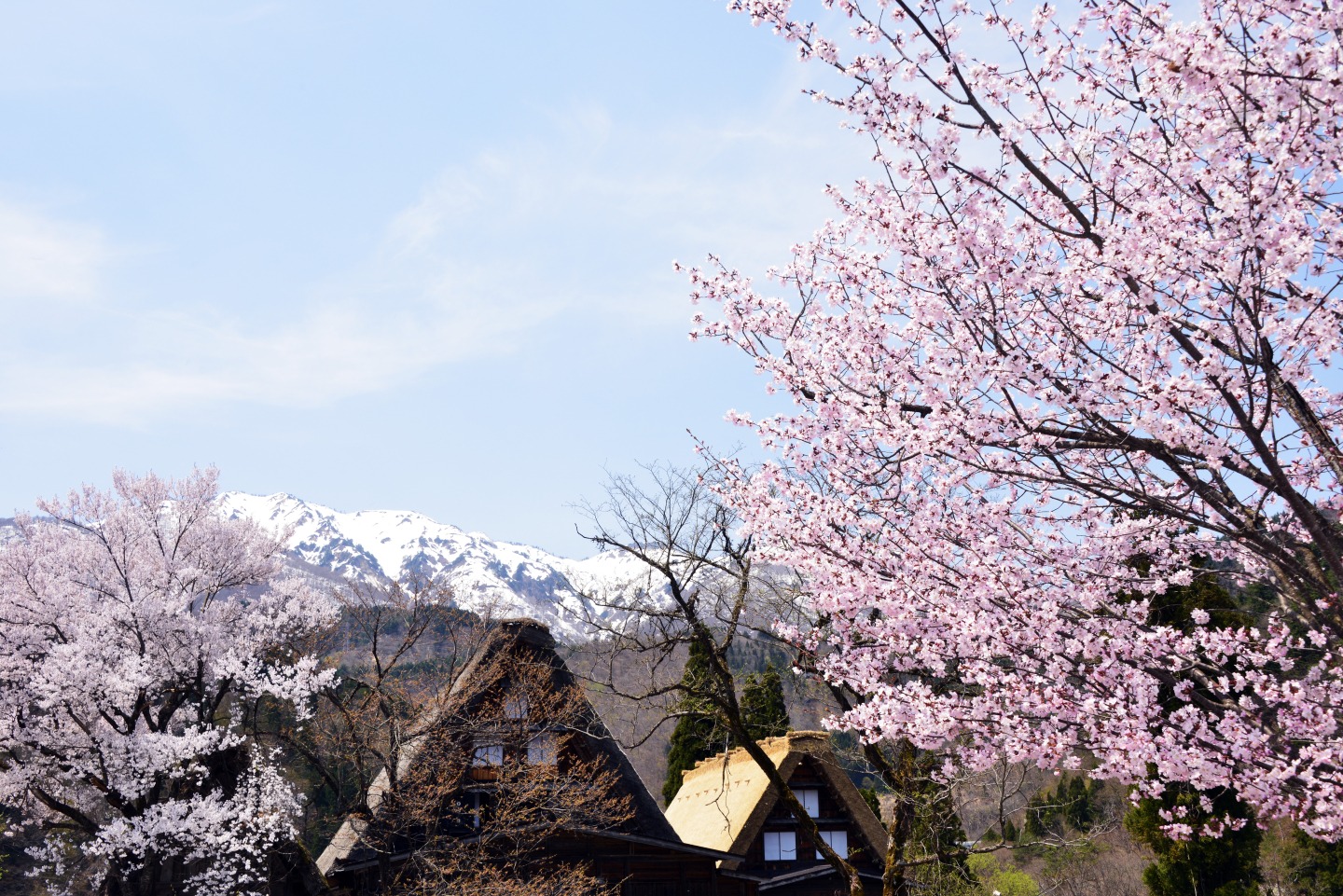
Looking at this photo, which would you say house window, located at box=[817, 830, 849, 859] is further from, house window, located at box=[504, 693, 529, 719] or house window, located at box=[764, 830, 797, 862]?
house window, located at box=[504, 693, 529, 719]

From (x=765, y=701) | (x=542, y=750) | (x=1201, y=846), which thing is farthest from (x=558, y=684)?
(x=1201, y=846)

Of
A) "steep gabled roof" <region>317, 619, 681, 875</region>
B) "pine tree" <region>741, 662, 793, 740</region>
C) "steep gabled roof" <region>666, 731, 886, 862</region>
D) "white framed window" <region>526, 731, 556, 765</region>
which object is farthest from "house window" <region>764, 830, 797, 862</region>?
"white framed window" <region>526, 731, 556, 765</region>

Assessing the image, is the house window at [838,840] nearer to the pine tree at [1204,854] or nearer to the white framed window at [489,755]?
the pine tree at [1204,854]

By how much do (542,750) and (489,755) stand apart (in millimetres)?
1022

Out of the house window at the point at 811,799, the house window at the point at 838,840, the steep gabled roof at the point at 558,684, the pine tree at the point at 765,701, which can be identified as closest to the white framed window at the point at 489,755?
the steep gabled roof at the point at 558,684

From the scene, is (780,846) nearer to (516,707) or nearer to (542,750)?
(542,750)

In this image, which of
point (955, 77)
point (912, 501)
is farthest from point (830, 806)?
point (955, 77)

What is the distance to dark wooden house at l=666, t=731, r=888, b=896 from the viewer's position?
1906 cm

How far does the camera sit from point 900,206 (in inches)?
234

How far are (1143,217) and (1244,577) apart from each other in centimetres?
217

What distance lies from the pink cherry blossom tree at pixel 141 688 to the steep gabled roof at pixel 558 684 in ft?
4.64

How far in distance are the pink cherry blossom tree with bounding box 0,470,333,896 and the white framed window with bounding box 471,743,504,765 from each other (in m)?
3.08

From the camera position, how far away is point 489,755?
55.7 ft

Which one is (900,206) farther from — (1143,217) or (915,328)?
(1143,217)
